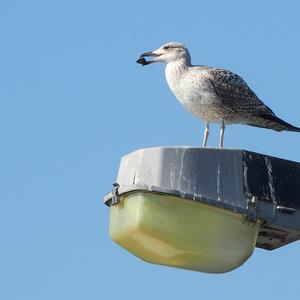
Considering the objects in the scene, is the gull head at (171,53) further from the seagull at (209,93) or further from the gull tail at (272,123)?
the gull tail at (272,123)

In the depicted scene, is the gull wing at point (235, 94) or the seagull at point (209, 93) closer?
the seagull at point (209, 93)

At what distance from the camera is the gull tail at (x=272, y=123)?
36.6 ft

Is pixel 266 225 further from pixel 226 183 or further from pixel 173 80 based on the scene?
pixel 173 80

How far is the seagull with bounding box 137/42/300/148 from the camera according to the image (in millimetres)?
12680

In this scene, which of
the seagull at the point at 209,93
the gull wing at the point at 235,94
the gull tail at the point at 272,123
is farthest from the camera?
the gull wing at the point at 235,94

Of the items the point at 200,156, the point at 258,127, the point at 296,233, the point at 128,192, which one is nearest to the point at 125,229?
the point at 128,192

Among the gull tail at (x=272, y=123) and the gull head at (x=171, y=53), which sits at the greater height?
the gull head at (x=171, y=53)

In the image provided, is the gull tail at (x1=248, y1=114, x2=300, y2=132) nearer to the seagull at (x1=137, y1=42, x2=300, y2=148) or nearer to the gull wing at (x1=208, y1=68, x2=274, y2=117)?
the seagull at (x1=137, y1=42, x2=300, y2=148)

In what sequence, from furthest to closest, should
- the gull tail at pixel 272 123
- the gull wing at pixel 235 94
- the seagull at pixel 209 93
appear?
1. the gull wing at pixel 235 94
2. the seagull at pixel 209 93
3. the gull tail at pixel 272 123

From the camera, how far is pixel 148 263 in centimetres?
437

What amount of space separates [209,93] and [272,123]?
125cm

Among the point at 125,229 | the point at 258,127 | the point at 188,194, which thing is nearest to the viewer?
the point at 188,194

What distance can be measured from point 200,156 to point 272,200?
15.2 inches

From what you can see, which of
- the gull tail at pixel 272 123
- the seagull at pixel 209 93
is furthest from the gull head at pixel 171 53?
the gull tail at pixel 272 123
